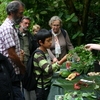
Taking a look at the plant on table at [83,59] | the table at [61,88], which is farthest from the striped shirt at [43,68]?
the plant on table at [83,59]

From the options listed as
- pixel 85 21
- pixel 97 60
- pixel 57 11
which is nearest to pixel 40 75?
pixel 97 60

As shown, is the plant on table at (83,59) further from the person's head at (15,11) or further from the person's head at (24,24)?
the person's head at (24,24)

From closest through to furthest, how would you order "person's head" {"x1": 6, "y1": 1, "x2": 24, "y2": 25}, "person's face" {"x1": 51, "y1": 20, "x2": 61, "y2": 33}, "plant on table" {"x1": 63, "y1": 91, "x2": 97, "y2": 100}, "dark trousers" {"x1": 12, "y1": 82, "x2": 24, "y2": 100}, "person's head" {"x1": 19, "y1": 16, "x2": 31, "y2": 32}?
"plant on table" {"x1": 63, "y1": 91, "x2": 97, "y2": 100}
"dark trousers" {"x1": 12, "y1": 82, "x2": 24, "y2": 100}
"person's head" {"x1": 6, "y1": 1, "x2": 24, "y2": 25}
"person's face" {"x1": 51, "y1": 20, "x2": 61, "y2": 33}
"person's head" {"x1": 19, "y1": 16, "x2": 31, "y2": 32}

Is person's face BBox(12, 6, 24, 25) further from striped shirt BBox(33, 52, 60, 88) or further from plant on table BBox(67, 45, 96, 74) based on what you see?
plant on table BBox(67, 45, 96, 74)

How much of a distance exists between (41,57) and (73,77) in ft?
1.67

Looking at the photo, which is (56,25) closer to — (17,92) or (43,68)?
(43,68)

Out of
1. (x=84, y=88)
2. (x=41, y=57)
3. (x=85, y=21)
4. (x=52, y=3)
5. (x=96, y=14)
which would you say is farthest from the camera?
(x=96, y=14)

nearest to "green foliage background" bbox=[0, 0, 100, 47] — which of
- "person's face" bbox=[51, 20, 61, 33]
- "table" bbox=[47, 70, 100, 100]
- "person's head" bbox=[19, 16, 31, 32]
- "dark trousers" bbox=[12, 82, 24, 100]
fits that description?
"person's face" bbox=[51, 20, 61, 33]

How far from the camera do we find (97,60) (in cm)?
281

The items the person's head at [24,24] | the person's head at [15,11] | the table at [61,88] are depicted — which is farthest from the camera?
the person's head at [24,24]

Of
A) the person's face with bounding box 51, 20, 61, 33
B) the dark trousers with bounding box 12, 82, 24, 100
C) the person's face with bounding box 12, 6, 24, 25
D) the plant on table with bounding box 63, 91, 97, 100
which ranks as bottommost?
the dark trousers with bounding box 12, 82, 24, 100

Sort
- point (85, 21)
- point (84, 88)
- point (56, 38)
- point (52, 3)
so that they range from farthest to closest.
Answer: point (85, 21)
point (52, 3)
point (56, 38)
point (84, 88)

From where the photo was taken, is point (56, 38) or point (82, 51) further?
point (56, 38)

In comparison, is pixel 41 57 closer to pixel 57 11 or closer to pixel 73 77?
pixel 73 77
